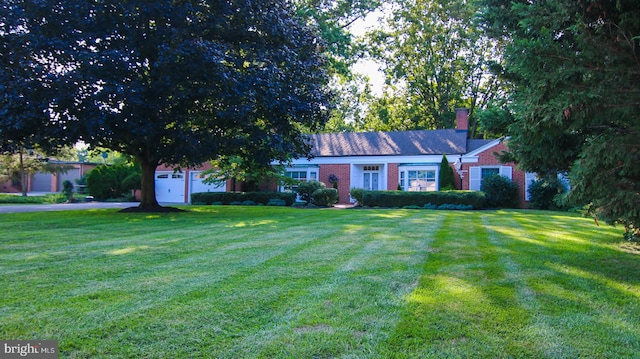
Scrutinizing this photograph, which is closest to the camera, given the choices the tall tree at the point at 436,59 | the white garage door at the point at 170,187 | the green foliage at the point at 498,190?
Answer: the green foliage at the point at 498,190

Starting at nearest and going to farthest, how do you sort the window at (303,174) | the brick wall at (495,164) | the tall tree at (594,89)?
the tall tree at (594,89) < the brick wall at (495,164) < the window at (303,174)

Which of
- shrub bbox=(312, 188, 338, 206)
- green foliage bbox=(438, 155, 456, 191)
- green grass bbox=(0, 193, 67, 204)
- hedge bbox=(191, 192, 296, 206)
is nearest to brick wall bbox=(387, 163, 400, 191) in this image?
green foliage bbox=(438, 155, 456, 191)

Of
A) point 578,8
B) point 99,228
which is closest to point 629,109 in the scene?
point 578,8

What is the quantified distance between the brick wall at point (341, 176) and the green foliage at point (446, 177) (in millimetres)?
5387

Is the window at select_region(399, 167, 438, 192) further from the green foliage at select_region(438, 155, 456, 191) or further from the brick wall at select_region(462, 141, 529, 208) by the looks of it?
the brick wall at select_region(462, 141, 529, 208)

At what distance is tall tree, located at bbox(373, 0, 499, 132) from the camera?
101 feet

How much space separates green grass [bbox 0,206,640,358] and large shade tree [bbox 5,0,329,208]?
5.97 meters

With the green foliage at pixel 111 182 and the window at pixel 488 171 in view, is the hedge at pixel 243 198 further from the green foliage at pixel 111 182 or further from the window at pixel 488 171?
the window at pixel 488 171

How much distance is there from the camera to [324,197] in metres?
20.9

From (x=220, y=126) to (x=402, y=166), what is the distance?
12.7 m

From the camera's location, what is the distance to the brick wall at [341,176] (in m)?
25.2

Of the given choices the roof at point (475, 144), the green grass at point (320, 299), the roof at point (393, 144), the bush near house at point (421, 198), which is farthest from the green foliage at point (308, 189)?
the green grass at point (320, 299)

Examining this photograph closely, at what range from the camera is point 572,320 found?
128 inches

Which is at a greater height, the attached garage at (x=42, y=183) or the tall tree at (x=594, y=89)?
the tall tree at (x=594, y=89)
